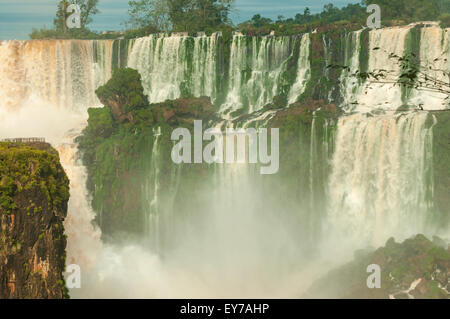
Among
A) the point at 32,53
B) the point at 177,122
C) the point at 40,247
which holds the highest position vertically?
the point at 32,53

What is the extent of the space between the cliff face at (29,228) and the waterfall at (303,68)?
15.7 meters

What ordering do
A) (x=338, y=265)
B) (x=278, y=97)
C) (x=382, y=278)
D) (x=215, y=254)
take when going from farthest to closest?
(x=278, y=97), (x=215, y=254), (x=338, y=265), (x=382, y=278)

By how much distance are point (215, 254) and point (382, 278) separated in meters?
6.70

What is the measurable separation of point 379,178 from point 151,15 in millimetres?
25180

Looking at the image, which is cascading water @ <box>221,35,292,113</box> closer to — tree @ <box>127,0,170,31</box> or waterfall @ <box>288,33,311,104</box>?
waterfall @ <box>288,33,311,104</box>

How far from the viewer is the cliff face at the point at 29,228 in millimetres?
16000

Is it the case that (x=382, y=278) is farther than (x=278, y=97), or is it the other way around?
(x=278, y=97)

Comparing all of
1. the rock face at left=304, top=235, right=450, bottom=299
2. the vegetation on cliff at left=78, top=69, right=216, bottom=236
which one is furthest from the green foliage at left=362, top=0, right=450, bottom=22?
the rock face at left=304, top=235, right=450, bottom=299

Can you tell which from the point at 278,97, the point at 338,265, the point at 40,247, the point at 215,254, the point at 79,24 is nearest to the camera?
the point at 40,247

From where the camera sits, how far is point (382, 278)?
22188mm

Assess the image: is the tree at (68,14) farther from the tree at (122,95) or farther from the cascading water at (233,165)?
the tree at (122,95)

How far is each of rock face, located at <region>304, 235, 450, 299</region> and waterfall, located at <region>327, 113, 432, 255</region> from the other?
258 centimetres
